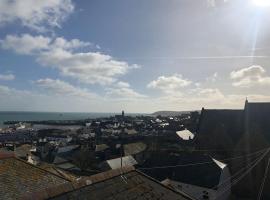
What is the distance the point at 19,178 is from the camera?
42.4 ft

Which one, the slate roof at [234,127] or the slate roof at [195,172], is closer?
the slate roof at [195,172]

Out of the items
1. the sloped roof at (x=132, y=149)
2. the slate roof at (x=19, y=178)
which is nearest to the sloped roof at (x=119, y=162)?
the sloped roof at (x=132, y=149)

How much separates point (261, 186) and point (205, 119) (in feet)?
49.0

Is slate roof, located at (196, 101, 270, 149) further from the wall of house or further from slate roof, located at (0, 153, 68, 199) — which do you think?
slate roof, located at (0, 153, 68, 199)

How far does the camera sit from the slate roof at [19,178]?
11.8 metres

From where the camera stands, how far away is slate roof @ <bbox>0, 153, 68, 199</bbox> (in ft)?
38.9

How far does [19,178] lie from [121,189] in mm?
5317

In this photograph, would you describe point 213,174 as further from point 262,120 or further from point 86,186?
point 86,186

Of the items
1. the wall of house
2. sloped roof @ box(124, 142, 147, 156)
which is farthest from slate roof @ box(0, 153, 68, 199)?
sloped roof @ box(124, 142, 147, 156)

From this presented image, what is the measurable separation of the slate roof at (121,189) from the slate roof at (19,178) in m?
3.72

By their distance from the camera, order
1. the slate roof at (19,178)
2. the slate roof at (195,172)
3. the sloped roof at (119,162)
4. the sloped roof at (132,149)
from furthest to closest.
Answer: the sloped roof at (132,149)
the sloped roof at (119,162)
the slate roof at (195,172)
the slate roof at (19,178)

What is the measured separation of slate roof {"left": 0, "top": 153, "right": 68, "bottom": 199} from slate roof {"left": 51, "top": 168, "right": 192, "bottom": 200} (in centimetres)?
372

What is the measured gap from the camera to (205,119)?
167 ft

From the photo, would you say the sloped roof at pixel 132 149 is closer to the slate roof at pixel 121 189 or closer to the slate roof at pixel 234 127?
the slate roof at pixel 234 127
